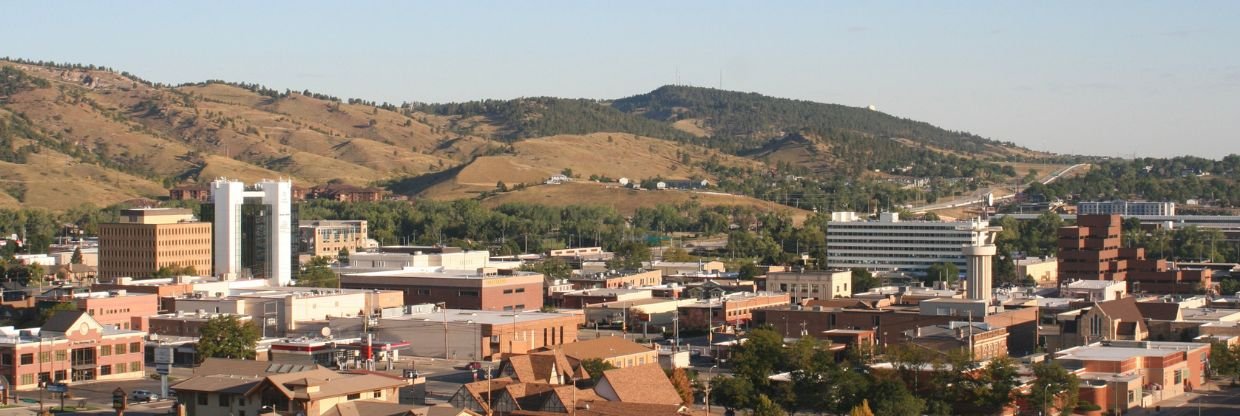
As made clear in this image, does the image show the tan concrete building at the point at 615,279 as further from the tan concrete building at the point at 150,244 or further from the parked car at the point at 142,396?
the parked car at the point at 142,396

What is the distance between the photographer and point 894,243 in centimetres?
14650

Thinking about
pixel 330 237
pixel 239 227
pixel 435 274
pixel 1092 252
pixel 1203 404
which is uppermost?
pixel 239 227

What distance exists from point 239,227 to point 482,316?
32.4 m

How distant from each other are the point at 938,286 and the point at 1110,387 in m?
52.1

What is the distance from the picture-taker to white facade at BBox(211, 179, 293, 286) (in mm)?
115375

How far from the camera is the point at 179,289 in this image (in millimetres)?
98375

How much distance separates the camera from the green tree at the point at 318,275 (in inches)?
4589

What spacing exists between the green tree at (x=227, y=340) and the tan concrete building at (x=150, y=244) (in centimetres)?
3984

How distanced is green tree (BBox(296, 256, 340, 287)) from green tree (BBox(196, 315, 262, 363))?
36080 mm

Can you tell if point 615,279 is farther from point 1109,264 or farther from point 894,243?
point 1109,264

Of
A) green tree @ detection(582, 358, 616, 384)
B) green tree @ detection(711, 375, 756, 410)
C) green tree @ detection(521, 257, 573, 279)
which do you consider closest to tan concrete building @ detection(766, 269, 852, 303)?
green tree @ detection(521, 257, 573, 279)

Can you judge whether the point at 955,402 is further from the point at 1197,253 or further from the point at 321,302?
the point at 1197,253

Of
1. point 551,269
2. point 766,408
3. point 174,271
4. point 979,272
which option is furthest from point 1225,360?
point 551,269

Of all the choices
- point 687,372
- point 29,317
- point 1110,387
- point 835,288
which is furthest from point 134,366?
point 835,288
